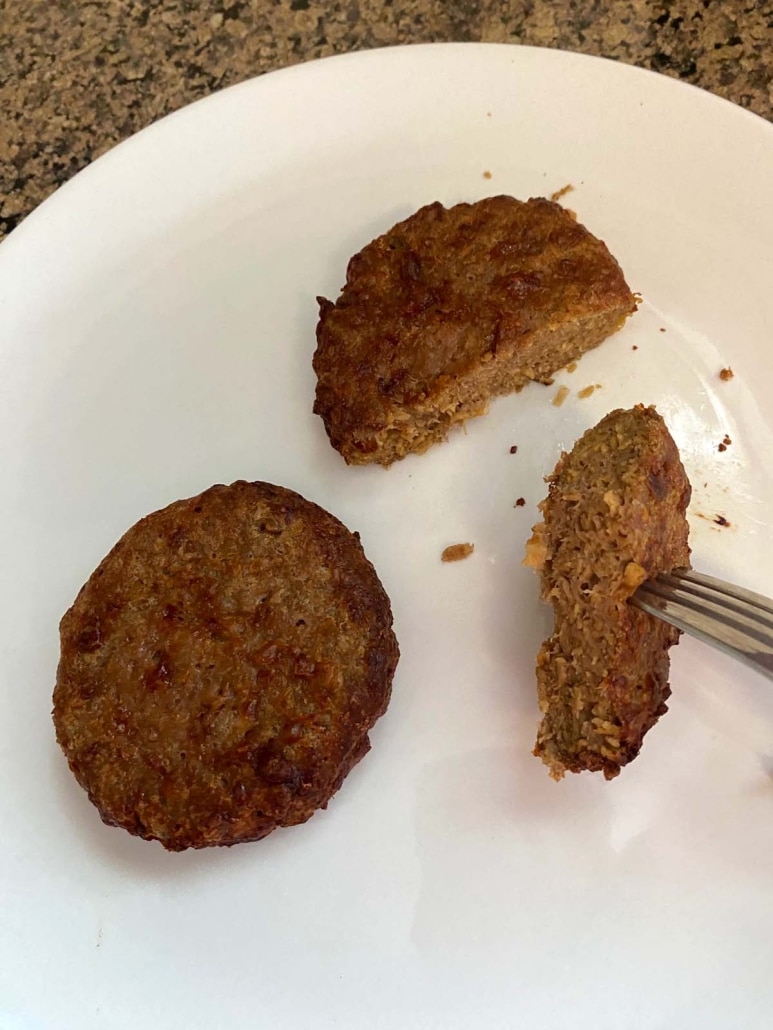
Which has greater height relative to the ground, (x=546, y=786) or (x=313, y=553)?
(x=313, y=553)

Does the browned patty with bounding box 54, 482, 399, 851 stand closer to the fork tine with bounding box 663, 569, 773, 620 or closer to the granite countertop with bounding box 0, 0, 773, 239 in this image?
the fork tine with bounding box 663, 569, 773, 620

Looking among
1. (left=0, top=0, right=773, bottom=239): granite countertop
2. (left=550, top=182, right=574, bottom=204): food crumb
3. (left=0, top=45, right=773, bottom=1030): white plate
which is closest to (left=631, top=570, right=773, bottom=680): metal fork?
(left=0, top=45, right=773, bottom=1030): white plate

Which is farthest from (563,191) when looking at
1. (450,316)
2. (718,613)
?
(718,613)

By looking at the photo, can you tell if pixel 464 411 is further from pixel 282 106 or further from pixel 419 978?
pixel 419 978

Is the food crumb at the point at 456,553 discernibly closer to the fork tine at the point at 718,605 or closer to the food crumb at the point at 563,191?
the fork tine at the point at 718,605

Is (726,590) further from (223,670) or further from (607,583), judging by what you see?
(223,670)

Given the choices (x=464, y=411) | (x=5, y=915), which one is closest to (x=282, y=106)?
(x=464, y=411)

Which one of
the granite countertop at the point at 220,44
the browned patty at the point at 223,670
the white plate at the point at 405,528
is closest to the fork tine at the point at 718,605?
the white plate at the point at 405,528
